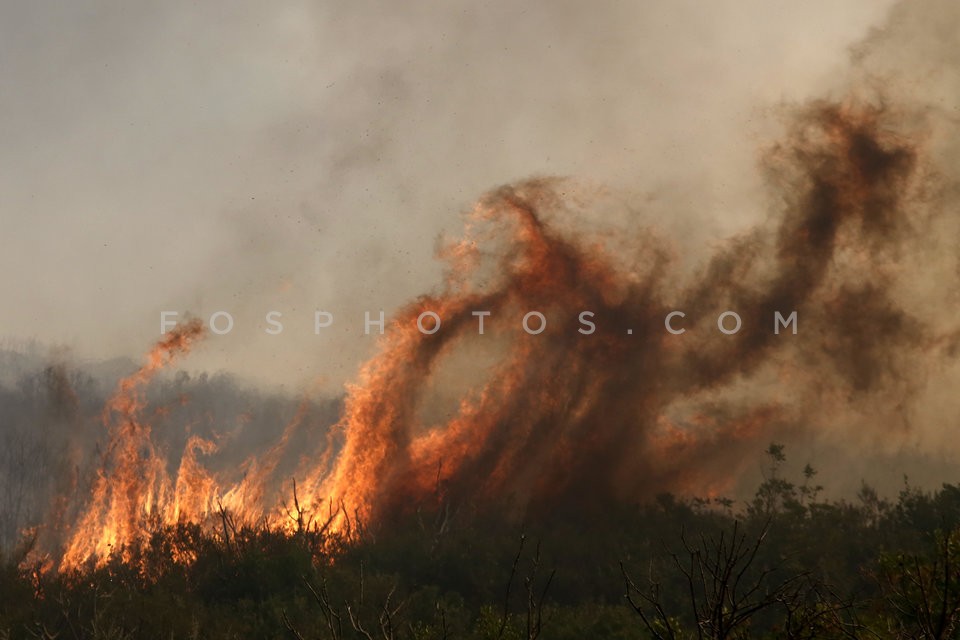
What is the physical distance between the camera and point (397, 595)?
2153 inches

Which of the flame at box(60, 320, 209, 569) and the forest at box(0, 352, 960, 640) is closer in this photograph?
the forest at box(0, 352, 960, 640)

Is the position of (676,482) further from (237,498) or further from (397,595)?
(237,498)

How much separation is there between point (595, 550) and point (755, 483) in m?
24.9

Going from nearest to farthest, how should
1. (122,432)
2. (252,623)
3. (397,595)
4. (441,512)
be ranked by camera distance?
(252,623)
(397,595)
(441,512)
(122,432)

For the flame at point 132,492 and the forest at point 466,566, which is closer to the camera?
the forest at point 466,566

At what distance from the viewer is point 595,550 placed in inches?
2586

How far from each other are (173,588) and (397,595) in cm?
1447

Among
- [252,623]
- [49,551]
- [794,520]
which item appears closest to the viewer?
[252,623]

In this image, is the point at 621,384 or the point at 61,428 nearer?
the point at 621,384

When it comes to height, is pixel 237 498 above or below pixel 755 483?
below

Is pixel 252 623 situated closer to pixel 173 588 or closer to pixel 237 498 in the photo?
pixel 173 588

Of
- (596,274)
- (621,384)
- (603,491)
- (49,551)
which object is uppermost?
(596,274)

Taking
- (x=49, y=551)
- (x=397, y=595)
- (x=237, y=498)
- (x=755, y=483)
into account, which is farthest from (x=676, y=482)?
(x=49, y=551)

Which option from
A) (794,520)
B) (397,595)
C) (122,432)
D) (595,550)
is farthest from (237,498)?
(794,520)
